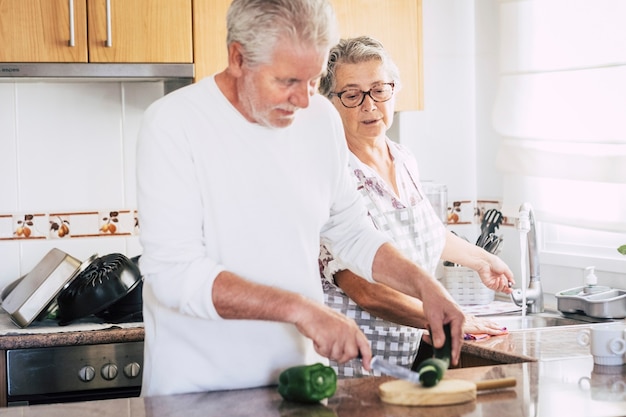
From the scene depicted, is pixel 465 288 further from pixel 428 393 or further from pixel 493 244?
pixel 428 393

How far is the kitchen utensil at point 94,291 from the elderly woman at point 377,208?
72cm

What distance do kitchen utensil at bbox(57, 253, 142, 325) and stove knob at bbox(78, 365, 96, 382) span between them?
0.15 meters

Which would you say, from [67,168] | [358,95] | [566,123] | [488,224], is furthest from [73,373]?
[566,123]

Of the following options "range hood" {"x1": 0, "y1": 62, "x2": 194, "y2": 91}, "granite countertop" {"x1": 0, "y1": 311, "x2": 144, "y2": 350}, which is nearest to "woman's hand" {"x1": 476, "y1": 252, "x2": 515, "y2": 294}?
"granite countertop" {"x1": 0, "y1": 311, "x2": 144, "y2": 350}

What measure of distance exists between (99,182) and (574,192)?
62.9 inches

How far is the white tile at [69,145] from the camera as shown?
3273 mm

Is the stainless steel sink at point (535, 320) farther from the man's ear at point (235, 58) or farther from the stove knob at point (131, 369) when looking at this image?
the man's ear at point (235, 58)

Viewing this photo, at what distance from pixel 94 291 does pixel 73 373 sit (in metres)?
0.24

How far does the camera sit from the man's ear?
1828 millimetres

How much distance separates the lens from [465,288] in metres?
3.22

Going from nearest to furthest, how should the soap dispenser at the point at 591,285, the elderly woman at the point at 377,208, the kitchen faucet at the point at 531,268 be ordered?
the elderly woman at the point at 377,208
the soap dispenser at the point at 591,285
the kitchen faucet at the point at 531,268

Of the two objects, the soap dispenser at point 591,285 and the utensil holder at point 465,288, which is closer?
the soap dispenser at point 591,285

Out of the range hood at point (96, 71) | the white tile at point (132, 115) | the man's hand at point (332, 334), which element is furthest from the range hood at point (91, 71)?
the man's hand at point (332, 334)

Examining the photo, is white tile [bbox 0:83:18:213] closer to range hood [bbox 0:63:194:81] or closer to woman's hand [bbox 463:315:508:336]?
range hood [bbox 0:63:194:81]
